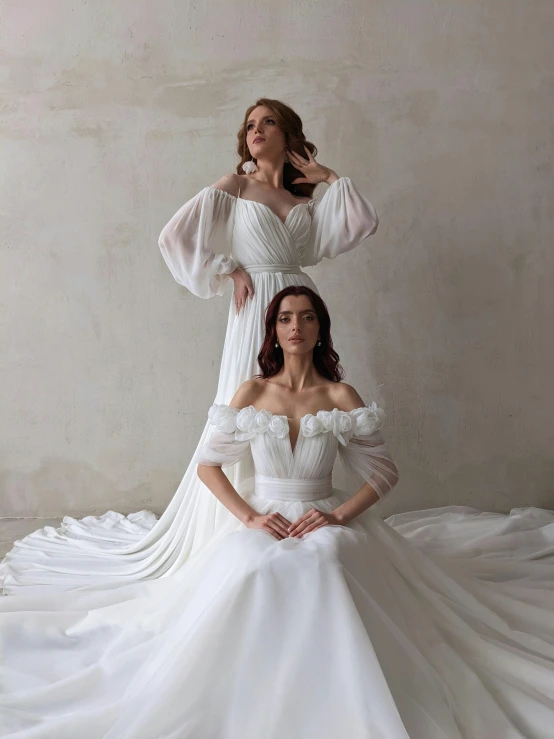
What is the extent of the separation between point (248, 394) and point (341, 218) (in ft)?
4.14

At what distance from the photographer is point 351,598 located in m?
2.40

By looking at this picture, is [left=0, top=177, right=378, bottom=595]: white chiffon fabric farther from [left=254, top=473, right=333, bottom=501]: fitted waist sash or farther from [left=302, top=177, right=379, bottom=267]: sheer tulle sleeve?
[left=254, top=473, right=333, bottom=501]: fitted waist sash

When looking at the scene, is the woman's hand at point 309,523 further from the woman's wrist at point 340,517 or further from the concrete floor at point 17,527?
the concrete floor at point 17,527

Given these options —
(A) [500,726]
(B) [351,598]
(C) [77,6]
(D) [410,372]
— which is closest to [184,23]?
(C) [77,6]

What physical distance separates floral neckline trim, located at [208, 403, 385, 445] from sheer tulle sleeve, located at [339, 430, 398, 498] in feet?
0.20

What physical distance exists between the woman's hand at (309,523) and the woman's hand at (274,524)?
3cm

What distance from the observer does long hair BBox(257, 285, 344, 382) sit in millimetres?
3227

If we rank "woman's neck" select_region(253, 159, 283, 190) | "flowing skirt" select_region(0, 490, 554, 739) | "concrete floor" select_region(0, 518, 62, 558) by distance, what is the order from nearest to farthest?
1. "flowing skirt" select_region(0, 490, 554, 739)
2. "woman's neck" select_region(253, 159, 283, 190)
3. "concrete floor" select_region(0, 518, 62, 558)

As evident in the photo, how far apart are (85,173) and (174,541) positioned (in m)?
3.01

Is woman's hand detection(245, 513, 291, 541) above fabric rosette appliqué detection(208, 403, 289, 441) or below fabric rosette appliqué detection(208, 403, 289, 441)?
below

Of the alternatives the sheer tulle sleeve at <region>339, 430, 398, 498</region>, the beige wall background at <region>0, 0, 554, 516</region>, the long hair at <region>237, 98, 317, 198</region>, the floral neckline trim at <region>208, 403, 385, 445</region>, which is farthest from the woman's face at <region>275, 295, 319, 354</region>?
the beige wall background at <region>0, 0, 554, 516</region>

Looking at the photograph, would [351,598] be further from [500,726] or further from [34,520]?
[34,520]

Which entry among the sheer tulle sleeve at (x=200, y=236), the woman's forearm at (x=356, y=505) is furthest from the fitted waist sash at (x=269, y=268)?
the woman's forearm at (x=356, y=505)

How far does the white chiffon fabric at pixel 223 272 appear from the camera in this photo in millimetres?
3768
